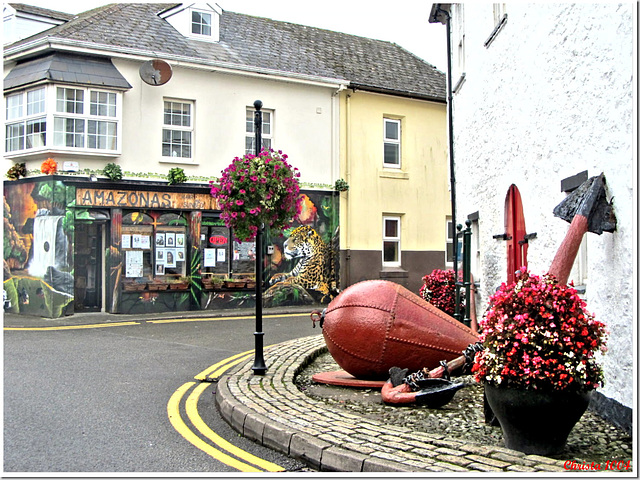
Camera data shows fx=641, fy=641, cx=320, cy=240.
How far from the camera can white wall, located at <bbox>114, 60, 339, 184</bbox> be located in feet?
59.1

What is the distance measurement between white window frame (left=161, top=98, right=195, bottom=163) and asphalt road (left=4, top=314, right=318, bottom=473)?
6328 millimetres

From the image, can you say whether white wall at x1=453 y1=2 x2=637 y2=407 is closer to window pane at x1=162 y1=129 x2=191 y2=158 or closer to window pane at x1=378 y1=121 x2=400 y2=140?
window pane at x1=162 y1=129 x2=191 y2=158

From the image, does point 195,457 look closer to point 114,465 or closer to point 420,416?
point 114,465

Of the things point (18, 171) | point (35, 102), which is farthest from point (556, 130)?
point (18, 171)

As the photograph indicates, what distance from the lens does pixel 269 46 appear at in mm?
21922

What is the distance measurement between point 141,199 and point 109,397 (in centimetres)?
1077

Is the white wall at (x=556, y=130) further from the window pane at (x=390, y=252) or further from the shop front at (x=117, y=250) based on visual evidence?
the window pane at (x=390, y=252)

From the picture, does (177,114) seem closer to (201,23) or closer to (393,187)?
(201,23)

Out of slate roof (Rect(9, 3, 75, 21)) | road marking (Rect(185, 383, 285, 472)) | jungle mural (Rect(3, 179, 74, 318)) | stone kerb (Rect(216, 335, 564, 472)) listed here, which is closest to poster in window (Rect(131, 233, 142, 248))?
jungle mural (Rect(3, 179, 74, 318))

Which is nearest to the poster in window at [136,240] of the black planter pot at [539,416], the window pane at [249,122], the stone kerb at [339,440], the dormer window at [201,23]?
the window pane at [249,122]

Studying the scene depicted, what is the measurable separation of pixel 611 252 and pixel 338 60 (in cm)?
1830

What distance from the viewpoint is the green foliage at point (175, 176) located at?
18.1 meters

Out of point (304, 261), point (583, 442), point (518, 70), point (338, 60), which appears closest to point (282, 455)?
point (583, 442)

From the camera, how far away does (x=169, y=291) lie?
18.2 m
